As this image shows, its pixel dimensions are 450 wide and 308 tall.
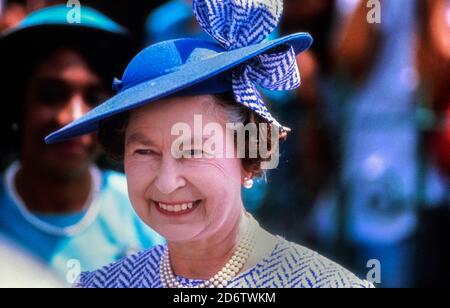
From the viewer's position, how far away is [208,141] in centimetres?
162

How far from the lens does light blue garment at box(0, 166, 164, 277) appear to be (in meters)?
2.60

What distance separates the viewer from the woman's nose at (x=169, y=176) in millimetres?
1593

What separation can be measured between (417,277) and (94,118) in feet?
5.08

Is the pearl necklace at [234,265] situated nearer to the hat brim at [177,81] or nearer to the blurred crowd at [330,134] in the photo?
the hat brim at [177,81]

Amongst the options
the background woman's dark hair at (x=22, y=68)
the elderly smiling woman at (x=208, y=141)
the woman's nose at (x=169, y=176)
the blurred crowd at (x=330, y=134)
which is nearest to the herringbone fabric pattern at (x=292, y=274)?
the elderly smiling woman at (x=208, y=141)

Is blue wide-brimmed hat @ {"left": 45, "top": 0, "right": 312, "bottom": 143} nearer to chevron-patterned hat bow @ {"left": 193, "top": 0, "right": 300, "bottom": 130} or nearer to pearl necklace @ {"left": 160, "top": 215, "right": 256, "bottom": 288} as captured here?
chevron-patterned hat bow @ {"left": 193, "top": 0, "right": 300, "bottom": 130}

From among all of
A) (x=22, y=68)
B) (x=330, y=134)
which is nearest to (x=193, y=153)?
(x=330, y=134)

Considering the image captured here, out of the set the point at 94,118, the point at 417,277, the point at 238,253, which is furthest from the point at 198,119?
the point at 417,277

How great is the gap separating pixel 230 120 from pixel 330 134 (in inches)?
41.6

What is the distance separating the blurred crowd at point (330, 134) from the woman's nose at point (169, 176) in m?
0.99

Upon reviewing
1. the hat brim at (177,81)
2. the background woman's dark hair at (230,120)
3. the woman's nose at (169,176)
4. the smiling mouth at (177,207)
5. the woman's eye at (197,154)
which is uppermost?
the hat brim at (177,81)

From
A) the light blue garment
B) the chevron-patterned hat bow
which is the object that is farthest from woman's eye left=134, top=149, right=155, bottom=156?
the light blue garment

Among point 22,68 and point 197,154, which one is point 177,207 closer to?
point 197,154

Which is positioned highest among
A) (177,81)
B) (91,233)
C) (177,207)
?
(177,81)
